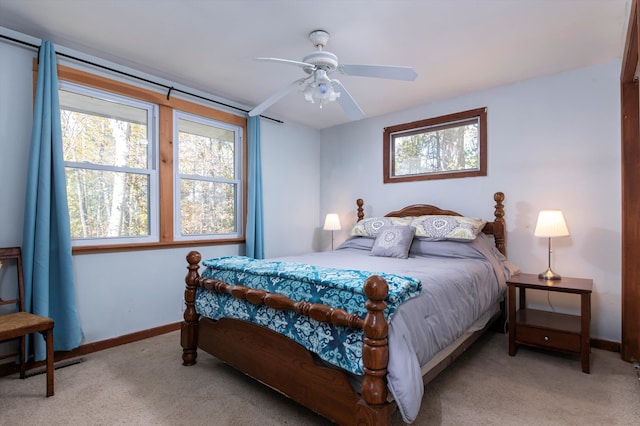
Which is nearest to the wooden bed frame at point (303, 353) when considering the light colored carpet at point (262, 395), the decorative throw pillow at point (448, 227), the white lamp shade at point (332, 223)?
the light colored carpet at point (262, 395)

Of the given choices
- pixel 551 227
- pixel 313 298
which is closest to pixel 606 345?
pixel 551 227

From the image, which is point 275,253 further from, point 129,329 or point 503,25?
point 503,25

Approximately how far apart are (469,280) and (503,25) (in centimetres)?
179

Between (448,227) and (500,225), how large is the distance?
54 cm

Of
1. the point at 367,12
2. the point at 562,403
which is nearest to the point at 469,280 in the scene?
the point at 562,403

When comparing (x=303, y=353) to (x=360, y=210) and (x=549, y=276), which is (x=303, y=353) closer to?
(x=549, y=276)

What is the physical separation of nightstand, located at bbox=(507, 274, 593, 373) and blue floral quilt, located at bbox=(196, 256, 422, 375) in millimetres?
1411

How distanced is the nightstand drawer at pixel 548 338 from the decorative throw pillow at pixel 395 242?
1.07 m

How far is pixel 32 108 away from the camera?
8.25 feet

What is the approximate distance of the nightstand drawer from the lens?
2.40 m

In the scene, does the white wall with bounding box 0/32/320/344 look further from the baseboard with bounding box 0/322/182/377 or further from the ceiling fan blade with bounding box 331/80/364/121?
the ceiling fan blade with bounding box 331/80/364/121

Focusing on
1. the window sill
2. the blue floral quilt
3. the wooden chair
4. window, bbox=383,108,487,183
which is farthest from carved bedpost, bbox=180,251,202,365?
window, bbox=383,108,487,183

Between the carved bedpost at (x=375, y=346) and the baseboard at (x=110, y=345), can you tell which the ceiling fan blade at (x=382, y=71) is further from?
the baseboard at (x=110, y=345)

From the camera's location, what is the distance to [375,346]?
4.71ft
